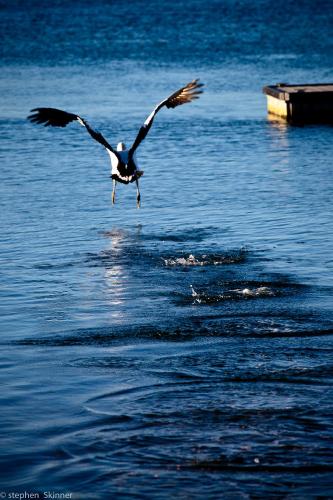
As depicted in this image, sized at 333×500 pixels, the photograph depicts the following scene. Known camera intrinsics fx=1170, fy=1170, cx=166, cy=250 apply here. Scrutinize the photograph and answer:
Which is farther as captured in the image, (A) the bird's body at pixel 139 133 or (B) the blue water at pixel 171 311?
(A) the bird's body at pixel 139 133

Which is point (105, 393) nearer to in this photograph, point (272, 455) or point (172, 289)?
point (272, 455)

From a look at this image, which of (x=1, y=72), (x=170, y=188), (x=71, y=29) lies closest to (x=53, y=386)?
(x=170, y=188)

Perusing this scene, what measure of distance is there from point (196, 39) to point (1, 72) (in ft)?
61.7

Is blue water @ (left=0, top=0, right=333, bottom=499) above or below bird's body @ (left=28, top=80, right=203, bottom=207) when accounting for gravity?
below

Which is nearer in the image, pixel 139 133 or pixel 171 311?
pixel 171 311

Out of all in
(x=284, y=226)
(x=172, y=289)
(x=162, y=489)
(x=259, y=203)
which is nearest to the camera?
(x=162, y=489)

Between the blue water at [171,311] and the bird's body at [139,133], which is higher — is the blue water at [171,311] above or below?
below

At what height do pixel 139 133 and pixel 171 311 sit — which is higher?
pixel 139 133

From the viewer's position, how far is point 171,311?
1146 cm

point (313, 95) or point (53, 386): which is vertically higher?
point (313, 95)

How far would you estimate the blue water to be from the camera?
786 centimetres

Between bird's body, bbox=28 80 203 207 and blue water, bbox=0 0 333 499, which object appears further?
bird's body, bbox=28 80 203 207

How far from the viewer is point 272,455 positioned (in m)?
7.84

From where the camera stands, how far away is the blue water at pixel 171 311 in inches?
309
